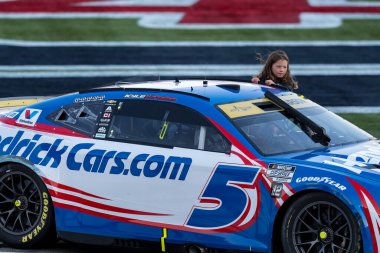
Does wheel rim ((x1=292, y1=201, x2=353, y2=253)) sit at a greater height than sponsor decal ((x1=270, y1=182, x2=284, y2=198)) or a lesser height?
lesser

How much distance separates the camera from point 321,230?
716cm

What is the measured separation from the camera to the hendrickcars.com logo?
66.6 ft

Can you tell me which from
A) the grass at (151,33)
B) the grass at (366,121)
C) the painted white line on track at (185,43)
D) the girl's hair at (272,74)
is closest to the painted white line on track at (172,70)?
the painted white line on track at (185,43)

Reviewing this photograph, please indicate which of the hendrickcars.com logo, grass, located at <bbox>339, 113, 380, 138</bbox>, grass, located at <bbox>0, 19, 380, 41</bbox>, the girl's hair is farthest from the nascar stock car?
the hendrickcars.com logo

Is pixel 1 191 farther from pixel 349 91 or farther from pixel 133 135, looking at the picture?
pixel 349 91

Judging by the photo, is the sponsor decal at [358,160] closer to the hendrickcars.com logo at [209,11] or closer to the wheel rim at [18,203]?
the wheel rim at [18,203]

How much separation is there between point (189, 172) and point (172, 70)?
9411 mm

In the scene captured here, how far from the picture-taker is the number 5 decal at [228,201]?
7340 millimetres

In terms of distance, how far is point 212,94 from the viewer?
26.7ft

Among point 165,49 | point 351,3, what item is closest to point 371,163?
point 165,49

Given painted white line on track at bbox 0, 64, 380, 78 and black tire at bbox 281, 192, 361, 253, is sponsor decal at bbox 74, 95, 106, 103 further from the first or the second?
painted white line on track at bbox 0, 64, 380, 78

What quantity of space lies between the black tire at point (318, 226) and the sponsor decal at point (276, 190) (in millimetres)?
127

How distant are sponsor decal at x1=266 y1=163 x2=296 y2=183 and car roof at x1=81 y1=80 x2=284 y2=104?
0.87 meters

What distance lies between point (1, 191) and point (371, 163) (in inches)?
119
